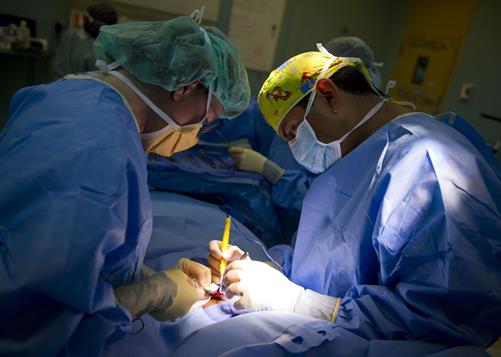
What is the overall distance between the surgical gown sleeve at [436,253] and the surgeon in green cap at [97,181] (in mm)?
559

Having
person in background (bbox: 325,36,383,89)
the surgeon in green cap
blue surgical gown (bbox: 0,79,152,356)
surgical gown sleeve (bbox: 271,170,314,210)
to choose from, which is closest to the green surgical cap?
the surgeon in green cap

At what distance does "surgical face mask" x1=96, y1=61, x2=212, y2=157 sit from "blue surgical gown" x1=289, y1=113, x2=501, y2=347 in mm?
541

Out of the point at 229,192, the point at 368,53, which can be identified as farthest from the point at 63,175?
the point at 368,53

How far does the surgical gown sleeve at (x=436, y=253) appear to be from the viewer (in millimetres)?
881

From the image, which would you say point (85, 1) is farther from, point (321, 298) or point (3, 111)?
point (321, 298)

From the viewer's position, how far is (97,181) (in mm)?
731

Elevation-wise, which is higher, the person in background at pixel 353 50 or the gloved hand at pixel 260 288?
the person in background at pixel 353 50

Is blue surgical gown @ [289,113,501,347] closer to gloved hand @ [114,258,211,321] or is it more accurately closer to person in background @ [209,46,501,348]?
person in background @ [209,46,501,348]

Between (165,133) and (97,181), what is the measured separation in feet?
1.38

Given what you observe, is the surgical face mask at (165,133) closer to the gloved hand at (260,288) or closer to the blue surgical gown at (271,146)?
the gloved hand at (260,288)

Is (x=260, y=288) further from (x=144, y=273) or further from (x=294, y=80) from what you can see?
(x=294, y=80)

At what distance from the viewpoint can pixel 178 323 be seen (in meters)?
1.15

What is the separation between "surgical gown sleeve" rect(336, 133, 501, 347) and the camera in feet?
2.89

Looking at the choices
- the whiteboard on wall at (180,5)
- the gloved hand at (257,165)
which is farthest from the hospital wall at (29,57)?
the gloved hand at (257,165)
